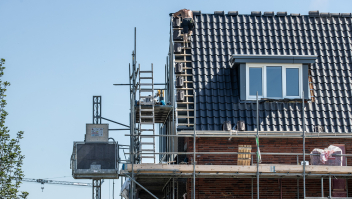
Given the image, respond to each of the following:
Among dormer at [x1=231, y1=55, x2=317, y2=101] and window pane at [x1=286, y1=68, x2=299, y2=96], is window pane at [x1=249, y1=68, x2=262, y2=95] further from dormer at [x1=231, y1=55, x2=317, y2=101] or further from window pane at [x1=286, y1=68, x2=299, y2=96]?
window pane at [x1=286, y1=68, x2=299, y2=96]

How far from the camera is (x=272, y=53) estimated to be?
23.6 meters

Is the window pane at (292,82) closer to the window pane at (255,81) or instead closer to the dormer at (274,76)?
the dormer at (274,76)

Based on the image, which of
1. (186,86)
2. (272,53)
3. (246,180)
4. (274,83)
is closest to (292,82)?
(274,83)

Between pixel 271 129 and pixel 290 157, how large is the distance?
3.95 ft

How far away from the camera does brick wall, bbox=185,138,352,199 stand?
834 inches

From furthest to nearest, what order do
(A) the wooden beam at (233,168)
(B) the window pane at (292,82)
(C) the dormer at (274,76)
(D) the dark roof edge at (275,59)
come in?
(B) the window pane at (292,82), (C) the dormer at (274,76), (D) the dark roof edge at (275,59), (A) the wooden beam at (233,168)

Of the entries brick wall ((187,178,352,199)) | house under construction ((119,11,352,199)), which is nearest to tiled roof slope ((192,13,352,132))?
house under construction ((119,11,352,199))

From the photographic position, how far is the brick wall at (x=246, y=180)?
2119 centimetres

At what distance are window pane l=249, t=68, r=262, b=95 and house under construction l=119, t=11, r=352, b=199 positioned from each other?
0.04m

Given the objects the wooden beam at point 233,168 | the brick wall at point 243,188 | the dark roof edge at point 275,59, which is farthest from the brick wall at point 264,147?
the dark roof edge at point 275,59

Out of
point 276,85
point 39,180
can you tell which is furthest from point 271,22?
point 39,180

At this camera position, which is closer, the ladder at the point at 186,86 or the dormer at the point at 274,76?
the ladder at the point at 186,86

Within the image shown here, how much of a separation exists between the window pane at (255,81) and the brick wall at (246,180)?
1.94 meters

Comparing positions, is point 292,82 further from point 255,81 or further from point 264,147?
point 264,147
